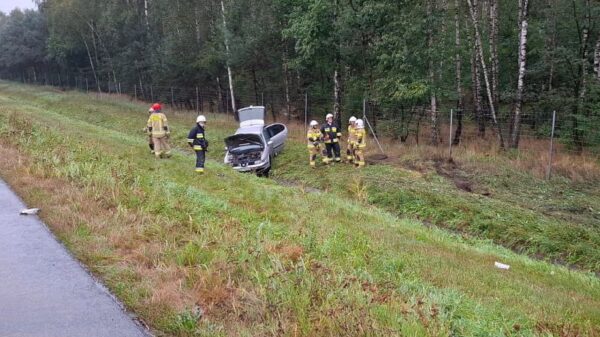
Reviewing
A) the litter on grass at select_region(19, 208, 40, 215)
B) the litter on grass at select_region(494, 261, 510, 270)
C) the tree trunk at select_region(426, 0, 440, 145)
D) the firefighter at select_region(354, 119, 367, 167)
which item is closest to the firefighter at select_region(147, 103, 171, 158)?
the firefighter at select_region(354, 119, 367, 167)

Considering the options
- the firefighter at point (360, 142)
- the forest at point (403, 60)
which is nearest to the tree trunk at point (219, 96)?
the forest at point (403, 60)

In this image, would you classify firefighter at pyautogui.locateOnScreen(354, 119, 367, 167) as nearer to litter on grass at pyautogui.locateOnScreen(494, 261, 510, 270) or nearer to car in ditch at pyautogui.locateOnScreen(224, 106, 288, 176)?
car in ditch at pyautogui.locateOnScreen(224, 106, 288, 176)

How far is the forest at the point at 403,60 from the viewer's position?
67.2ft

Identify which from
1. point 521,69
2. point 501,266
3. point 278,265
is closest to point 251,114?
point 521,69

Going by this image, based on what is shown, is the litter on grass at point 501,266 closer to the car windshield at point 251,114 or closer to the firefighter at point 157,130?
the firefighter at point 157,130

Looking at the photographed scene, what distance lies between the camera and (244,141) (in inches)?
721

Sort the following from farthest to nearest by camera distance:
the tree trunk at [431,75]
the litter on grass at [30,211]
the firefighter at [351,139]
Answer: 1. the tree trunk at [431,75]
2. the firefighter at [351,139]
3. the litter on grass at [30,211]

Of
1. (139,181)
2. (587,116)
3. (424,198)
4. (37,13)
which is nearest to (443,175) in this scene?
(424,198)

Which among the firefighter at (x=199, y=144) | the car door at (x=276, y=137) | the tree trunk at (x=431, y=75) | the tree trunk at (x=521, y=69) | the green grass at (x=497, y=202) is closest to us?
the green grass at (x=497, y=202)

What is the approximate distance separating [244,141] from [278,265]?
42.6 feet

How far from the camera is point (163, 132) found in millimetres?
16516

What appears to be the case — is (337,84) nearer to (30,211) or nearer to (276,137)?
(276,137)

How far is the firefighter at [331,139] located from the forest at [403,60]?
13.5 feet

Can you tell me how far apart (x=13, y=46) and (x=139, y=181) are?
2657 inches
